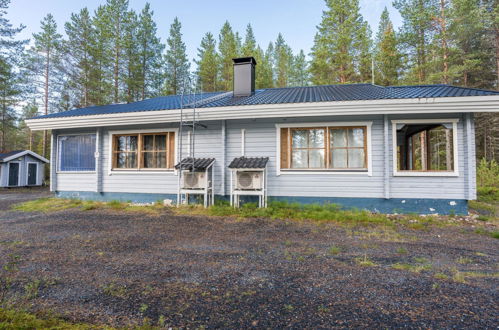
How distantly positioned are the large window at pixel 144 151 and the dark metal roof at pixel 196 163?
0.77m

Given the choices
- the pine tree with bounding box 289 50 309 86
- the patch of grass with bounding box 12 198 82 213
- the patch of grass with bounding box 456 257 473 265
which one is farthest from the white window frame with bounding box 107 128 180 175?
the pine tree with bounding box 289 50 309 86

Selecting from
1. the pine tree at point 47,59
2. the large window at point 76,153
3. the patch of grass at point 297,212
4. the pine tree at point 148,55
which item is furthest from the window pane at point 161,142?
the pine tree at point 47,59

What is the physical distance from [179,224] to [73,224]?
7.09 feet

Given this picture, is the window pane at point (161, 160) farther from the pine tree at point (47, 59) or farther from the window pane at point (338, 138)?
the pine tree at point (47, 59)

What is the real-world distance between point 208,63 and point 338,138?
1770cm

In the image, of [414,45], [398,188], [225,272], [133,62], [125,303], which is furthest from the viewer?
[133,62]

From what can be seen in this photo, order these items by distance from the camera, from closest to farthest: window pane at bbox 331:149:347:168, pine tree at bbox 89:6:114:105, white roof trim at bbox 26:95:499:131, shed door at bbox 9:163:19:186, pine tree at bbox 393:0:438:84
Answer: white roof trim at bbox 26:95:499:131
window pane at bbox 331:149:347:168
pine tree at bbox 393:0:438:84
shed door at bbox 9:163:19:186
pine tree at bbox 89:6:114:105

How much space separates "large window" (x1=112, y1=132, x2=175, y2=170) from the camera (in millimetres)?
7043

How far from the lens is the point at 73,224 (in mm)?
4738

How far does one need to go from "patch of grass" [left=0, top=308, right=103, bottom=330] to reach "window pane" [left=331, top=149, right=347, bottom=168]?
5.72 m

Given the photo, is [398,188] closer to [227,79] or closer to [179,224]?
[179,224]

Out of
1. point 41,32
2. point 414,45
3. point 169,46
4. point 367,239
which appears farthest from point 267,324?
point 41,32

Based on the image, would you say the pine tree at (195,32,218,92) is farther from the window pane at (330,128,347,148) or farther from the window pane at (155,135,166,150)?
the window pane at (330,128,347,148)

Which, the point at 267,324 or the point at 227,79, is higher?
the point at 227,79
